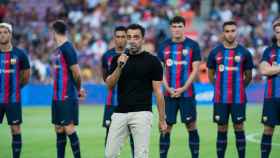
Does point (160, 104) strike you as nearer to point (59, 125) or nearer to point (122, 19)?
point (59, 125)

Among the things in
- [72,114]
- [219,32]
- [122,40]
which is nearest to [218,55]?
[122,40]

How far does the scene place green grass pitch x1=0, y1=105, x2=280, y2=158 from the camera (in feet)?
48.3

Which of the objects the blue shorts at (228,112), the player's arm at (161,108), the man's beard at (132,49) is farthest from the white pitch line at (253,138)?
the man's beard at (132,49)

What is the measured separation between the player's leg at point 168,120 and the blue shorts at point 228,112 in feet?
2.37

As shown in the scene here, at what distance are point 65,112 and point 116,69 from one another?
9.71 feet

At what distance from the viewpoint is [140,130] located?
34.0 feet

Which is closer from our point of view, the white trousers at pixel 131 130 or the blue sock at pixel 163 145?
the white trousers at pixel 131 130

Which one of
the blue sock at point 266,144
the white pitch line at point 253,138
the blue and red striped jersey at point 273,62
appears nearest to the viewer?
the blue and red striped jersey at point 273,62

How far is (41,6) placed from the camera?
3316 cm

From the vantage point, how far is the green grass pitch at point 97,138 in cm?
1471

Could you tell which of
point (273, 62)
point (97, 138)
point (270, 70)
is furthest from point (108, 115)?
point (97, 138)

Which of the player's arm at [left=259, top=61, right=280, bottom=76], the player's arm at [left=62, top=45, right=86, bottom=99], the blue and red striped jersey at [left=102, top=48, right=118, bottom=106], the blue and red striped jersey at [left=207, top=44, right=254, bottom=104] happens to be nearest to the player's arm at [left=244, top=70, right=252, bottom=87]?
the blue and red striped jersey at [left=207, top=44, right=254, bottom=104]

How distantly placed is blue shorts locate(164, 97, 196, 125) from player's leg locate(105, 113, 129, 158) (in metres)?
2.88

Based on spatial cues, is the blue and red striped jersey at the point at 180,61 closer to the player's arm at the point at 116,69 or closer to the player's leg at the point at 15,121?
the player's leg at the point at 15,121
